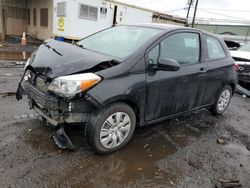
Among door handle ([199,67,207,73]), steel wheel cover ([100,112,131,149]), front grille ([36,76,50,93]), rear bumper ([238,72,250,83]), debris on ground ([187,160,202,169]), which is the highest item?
door handle ([199,67,207,73])

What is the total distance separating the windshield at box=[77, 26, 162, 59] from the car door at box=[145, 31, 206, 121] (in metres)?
0.26

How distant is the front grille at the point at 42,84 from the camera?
9.87 feet

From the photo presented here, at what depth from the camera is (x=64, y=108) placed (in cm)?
287

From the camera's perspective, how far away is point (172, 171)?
9.98 feet

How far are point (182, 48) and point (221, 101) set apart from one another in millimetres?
1845

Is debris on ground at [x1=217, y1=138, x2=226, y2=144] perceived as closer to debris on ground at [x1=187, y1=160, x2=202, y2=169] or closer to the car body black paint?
the car body black paint

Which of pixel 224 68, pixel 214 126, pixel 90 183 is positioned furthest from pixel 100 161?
pixel 224 68

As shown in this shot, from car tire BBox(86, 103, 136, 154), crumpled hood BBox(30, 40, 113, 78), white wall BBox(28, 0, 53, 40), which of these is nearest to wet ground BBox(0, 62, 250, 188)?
car tire BBox(86, 103, 136, 154)

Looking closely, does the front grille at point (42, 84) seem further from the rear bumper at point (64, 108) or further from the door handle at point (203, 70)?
the door handle at point (203, 70)

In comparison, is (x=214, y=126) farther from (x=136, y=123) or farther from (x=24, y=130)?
(x=24, y=130)

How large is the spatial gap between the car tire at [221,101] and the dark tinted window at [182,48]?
1263mm

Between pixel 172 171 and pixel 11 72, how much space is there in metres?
5.82

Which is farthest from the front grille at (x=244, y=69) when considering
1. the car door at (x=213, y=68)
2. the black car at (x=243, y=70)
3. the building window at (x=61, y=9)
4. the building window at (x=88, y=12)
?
the building window at (x=61, y=9)

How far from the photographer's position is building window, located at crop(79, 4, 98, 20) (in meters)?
13.2
